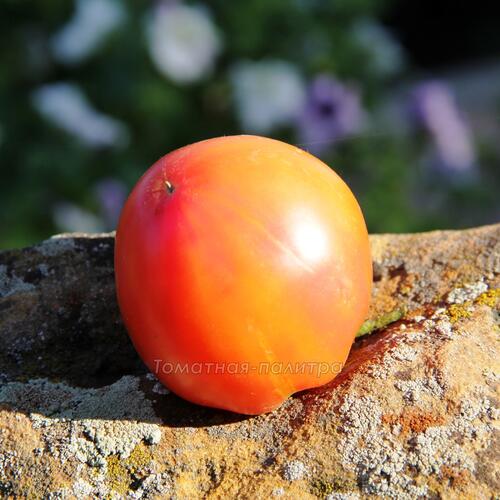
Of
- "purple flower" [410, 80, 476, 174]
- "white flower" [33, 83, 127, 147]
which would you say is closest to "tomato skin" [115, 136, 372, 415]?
"white flower" [33, 83, 127, 147]

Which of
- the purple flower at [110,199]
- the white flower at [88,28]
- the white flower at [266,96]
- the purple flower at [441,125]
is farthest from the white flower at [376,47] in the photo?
the purple flower at [110,199]

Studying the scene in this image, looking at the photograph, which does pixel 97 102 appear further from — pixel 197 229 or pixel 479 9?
pixel 479 9

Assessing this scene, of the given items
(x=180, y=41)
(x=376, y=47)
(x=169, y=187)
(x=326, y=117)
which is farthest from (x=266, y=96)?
(x=169, y=187)

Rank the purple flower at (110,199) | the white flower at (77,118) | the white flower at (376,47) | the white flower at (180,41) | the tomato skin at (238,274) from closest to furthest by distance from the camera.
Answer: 1. the tomato skin at (238,274)
2. the purple flower at (110,199)
3. the white flower at (77,118)
4. the white flower at (180,41)
5. the white flower at (376,47)

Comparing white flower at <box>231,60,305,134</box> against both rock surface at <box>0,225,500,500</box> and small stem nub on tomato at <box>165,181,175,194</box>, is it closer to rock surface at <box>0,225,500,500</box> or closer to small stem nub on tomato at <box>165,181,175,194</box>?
rock surface at <box>0,225,500,500</box>

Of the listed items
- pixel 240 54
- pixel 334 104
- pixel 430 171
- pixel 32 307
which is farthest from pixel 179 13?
pixel 32 307

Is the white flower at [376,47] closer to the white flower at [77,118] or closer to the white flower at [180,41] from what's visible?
the white flower at [180,41]
